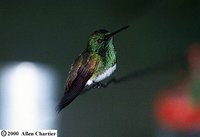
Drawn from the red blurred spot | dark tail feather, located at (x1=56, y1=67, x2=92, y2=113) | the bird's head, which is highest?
the bird's head

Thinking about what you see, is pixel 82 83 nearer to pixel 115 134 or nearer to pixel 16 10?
pixel 115 134

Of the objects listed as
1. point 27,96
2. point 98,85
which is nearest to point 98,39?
point 98,85

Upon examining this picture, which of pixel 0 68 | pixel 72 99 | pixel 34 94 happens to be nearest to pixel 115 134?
pixel 72 99

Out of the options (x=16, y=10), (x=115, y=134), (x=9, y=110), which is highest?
(x=16, y=10)

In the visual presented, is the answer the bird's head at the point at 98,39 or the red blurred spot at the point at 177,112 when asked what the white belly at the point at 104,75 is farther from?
the red blurred spot at the point at 177,112

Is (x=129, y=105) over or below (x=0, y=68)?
below

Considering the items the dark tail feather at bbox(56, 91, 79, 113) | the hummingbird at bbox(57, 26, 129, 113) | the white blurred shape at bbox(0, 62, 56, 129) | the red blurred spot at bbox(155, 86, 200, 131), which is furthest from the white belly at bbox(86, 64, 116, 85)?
the red blurred spot at bbox(155, 86, 200, 131)

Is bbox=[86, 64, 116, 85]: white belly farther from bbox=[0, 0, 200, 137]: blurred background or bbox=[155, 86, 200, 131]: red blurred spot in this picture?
bbox=[155, 86, 200, 131]: red blurred spot
